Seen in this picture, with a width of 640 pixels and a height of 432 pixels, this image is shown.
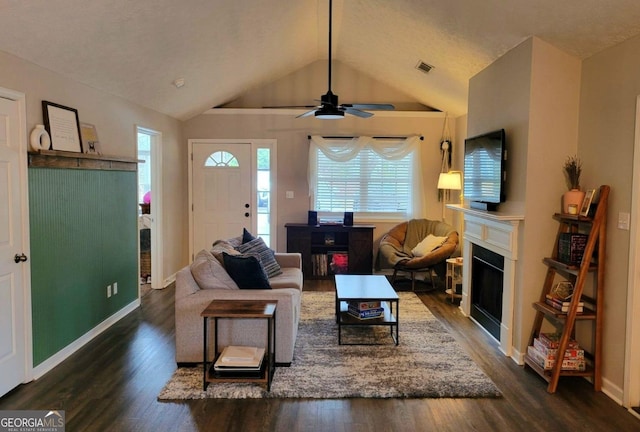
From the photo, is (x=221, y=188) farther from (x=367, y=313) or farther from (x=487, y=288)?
(x=487, y=288)

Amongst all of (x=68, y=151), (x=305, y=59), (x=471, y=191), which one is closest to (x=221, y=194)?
(x=305, y=59)

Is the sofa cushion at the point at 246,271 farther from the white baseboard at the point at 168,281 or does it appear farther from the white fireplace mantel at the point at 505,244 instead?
the white baseboard at the point at 168,281

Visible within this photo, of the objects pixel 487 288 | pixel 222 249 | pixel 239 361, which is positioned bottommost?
pixel 239 361

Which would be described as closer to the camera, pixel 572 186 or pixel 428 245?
pixel 572 186

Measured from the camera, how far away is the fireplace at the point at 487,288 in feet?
13.0

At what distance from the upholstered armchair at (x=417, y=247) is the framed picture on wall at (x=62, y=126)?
3.91 m

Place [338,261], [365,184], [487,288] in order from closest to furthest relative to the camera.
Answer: [487,288], [338,261], [365,184]

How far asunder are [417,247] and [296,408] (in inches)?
148

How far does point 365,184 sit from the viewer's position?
677 centimetres

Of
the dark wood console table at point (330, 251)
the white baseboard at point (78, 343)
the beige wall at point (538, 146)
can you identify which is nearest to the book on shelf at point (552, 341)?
the beige wall at point (538, 146)

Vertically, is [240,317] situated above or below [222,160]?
below

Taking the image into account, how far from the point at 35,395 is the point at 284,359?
65.2 inches

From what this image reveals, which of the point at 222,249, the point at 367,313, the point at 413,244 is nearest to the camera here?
the point at 367,313

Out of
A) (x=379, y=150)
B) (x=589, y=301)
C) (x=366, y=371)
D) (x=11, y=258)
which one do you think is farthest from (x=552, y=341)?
(x=379, y=150)
